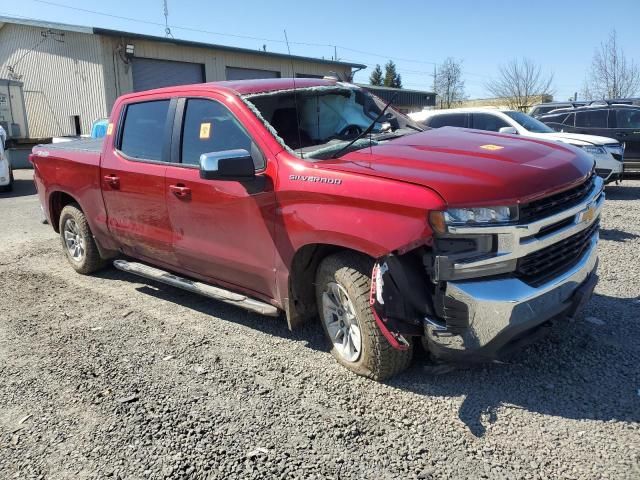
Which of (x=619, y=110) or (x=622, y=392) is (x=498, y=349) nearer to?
(x=622, y=392)

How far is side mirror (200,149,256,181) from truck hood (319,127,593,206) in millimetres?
484

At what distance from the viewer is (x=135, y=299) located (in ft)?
17.5

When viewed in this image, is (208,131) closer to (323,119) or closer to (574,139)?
(323,119)

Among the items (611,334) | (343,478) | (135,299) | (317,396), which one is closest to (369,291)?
(317,396)

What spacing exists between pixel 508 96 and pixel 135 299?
155 feet

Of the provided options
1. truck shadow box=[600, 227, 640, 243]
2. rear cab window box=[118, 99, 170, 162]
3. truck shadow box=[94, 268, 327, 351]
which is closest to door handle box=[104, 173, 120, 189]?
rear cab window box=[118, 99, 170, 162]

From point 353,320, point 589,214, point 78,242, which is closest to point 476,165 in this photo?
point 589,214

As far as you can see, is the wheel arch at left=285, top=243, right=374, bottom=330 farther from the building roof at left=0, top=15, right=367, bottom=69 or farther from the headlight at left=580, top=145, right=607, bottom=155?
the building roof at left=0, top=15, right=367, bottom=69

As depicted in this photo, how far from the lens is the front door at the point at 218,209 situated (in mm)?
3742

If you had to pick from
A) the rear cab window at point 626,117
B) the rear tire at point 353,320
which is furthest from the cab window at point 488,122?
the rear tire at point 353,320

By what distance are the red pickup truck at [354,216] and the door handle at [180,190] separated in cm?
2

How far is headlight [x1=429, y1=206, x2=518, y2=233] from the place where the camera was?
281 cm

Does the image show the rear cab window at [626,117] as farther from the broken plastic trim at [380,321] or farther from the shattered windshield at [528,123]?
the broken plastic trim at [380,321]

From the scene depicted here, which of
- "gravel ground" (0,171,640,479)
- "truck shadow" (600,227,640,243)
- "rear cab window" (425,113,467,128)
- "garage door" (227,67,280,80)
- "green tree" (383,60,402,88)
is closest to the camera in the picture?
"gravel ground" (0,171,640,479)
